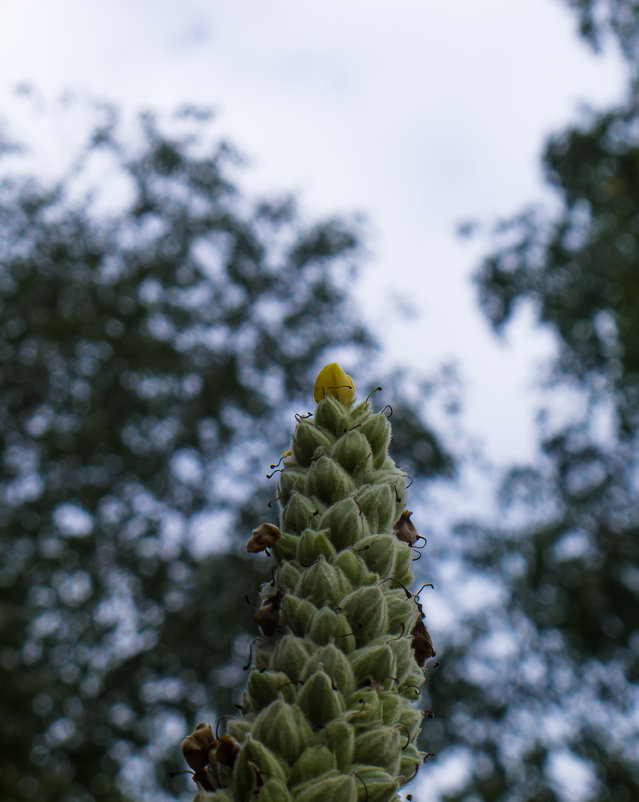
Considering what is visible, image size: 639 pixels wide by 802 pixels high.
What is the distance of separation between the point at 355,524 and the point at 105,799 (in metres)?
11.7

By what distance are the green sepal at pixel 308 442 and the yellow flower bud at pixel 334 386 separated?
113 mm

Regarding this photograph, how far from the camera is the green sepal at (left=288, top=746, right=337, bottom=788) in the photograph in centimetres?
153

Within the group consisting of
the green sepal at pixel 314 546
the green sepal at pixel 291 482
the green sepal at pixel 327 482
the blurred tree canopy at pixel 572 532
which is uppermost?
the blurred tree canopy at pixel 572 532

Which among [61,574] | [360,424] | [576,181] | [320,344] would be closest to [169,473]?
[61,574]

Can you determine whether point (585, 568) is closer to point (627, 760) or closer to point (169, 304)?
point (627, 760)

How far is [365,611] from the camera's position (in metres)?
1.71

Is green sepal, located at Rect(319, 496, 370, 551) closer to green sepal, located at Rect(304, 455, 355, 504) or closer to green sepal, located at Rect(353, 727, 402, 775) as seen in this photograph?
green sepal, located at Rect(304, 455, 355, 504)

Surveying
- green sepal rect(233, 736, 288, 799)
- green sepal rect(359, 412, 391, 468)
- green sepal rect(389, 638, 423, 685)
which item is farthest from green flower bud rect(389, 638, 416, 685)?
green sepal rect(359, 412, 391, 468)

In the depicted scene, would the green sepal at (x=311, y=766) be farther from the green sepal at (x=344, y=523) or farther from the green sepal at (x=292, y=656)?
the green sepal at (x=344, y=523)

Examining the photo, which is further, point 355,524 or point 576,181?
point 576,181

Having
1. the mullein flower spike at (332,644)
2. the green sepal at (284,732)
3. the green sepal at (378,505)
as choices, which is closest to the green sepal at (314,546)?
the mullein flower spike at (332,644)

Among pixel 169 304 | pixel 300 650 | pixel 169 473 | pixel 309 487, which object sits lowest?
pixel 300 650

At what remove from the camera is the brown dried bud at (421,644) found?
193 centimetres

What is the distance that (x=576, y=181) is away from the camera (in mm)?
14328
